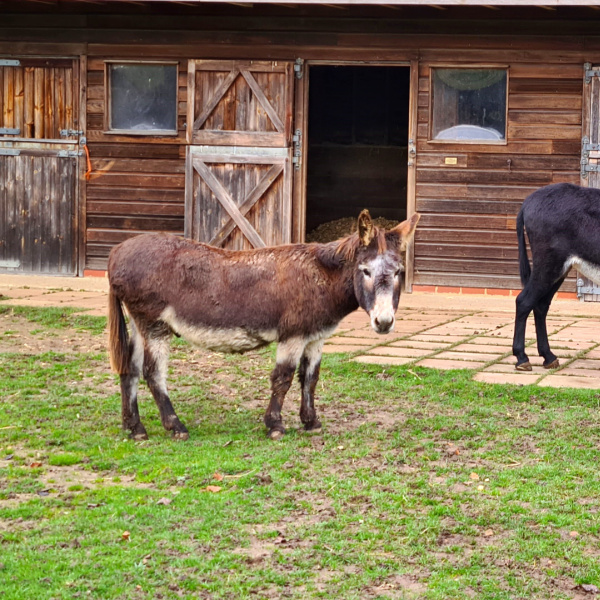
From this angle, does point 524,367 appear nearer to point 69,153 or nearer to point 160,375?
point 160,375

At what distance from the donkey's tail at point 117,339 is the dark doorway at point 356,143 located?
11597 millimetres

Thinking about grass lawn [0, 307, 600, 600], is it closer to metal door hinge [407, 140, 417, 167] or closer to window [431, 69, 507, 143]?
metal door hinge [407, 140, 417, 167]

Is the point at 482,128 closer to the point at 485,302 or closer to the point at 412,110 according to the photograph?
the point at 412,110

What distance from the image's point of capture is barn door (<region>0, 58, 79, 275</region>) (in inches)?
513

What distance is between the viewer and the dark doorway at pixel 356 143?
17438 millimetres

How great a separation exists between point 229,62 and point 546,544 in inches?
367

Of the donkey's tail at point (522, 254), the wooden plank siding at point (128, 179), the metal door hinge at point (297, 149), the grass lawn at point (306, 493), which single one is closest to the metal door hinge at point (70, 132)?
the wooden plank siding at point (128, 179)

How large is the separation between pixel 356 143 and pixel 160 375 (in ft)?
40.6

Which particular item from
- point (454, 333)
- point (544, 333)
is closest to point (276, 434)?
point (544, 333)

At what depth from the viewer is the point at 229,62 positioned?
12.5 metres

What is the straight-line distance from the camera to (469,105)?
480 inches

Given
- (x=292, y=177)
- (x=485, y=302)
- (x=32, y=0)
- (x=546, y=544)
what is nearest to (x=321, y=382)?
(x=546, y=544)

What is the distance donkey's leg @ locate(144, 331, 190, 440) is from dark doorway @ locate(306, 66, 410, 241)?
11644 mm

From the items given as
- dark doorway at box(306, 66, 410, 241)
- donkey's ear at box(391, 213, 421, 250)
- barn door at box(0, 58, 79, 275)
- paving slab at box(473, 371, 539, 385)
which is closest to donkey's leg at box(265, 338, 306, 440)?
donkey's ear at box(391, 213, 421, 250)
